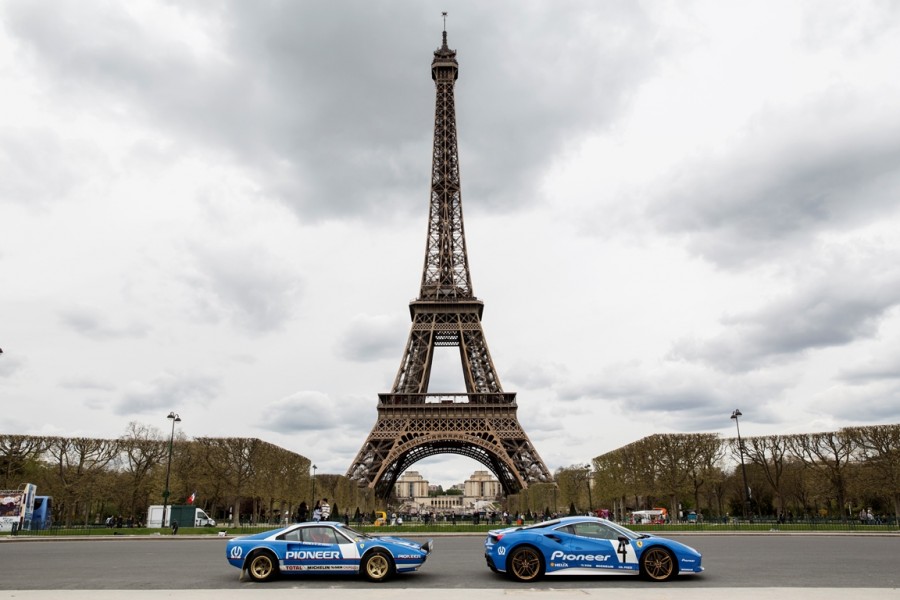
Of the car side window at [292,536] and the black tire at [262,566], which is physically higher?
the car side window at [292,536]

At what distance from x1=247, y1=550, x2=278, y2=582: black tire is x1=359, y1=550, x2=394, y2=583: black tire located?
1.93 meters

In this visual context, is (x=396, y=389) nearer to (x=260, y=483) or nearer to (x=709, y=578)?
(x=260, y=483)

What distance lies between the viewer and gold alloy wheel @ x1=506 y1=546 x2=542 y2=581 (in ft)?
43.3

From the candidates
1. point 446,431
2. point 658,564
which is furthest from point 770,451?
point 658,564

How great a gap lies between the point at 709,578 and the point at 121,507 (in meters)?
64.2

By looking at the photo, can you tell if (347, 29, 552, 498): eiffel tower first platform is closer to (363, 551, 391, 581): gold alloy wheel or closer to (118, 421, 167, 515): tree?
(118, 421, 167, 515): tree

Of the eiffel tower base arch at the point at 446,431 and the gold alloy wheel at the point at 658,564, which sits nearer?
the gold alloy wheel at the point at 658,564

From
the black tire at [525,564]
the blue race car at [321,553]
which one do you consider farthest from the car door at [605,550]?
the blue race car at [321,553]

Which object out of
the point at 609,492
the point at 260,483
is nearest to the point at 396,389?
the point at 260,483

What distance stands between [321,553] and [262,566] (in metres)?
1.26

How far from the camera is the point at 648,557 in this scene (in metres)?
13.5

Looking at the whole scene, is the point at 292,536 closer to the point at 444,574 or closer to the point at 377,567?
the point at 377,567

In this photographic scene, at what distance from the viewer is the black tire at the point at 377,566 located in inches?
530

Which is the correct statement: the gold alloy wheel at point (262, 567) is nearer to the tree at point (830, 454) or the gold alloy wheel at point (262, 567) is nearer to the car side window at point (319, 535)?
the car side window at point (319, 535)
